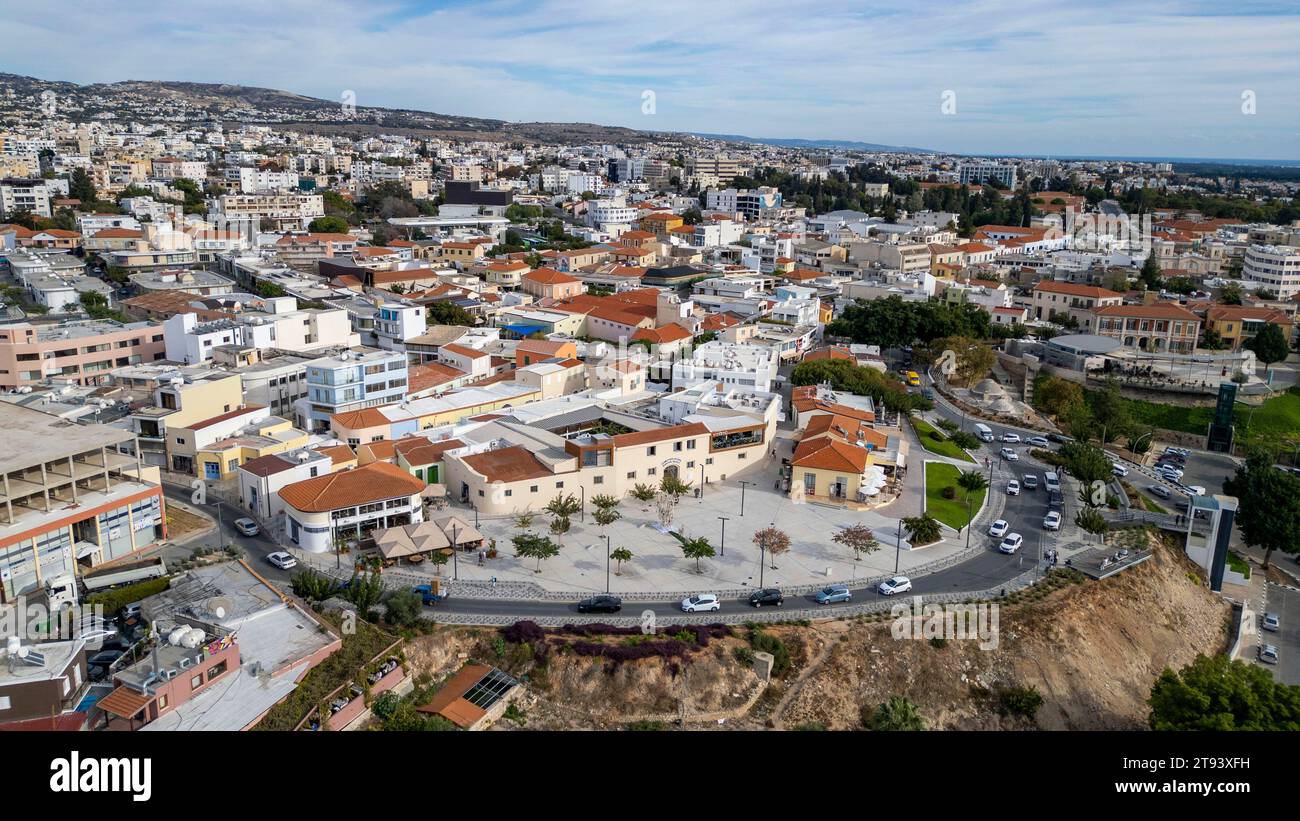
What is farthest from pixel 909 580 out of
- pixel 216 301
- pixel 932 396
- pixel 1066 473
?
pixel 216 301

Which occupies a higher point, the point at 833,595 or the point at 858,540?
the point at 858,540

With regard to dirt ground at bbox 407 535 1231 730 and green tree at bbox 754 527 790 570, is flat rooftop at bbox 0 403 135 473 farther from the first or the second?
green tree at bbox 754 527 790 570

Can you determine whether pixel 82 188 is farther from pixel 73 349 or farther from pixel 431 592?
pixel 431 592

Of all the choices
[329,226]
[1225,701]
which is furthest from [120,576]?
[329,226]

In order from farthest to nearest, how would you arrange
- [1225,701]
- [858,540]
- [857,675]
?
[858,540] < [857,675] < [1225,701]

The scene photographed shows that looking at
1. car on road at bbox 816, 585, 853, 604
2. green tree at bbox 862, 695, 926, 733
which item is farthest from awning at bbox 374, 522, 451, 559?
green tree at bbox 862, 695, 926, 733

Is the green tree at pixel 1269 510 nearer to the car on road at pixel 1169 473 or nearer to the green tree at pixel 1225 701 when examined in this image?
the car on road at pixel 1169 473
